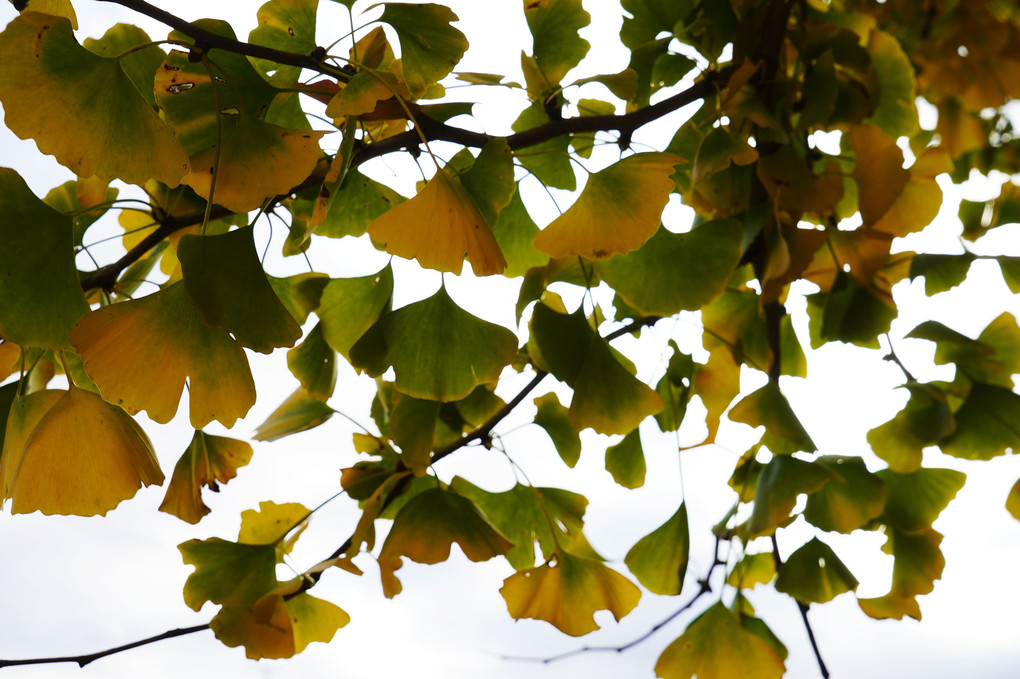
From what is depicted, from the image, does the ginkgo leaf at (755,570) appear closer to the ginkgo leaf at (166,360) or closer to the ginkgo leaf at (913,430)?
the ginkgo leaf at (913,430)

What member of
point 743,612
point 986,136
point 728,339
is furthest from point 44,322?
point 986,136

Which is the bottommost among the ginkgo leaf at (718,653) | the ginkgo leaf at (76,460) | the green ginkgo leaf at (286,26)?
the ginkgo leaf at (718,653)

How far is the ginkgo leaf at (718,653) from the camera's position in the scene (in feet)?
1.79

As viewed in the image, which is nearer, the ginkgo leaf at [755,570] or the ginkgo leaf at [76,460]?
the ginkgo leaf at [76,460]

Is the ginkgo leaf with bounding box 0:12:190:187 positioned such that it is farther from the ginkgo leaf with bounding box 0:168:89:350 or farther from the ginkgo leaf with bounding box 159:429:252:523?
the ginkgo leaf with bounding box 159:429:252:523

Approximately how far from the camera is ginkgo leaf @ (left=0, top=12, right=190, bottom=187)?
278 millimetres

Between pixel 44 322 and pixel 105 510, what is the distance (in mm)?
90

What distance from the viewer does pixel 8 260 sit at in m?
0.31

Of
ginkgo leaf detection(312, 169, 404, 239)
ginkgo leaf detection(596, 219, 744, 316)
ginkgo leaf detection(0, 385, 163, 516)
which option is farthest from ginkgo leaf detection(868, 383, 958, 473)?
ginkgo leaf detection(0, 385, 163, 516)

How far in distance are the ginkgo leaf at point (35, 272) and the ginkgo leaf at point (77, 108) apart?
50mm

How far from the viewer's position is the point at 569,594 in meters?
0.53

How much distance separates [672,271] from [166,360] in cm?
32

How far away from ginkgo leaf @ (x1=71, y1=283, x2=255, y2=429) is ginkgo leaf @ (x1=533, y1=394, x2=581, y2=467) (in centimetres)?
36

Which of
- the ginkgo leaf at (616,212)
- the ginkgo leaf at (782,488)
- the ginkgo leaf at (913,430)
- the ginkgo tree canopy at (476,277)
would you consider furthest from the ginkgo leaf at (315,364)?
the ginkgo leaf at (913,430)
